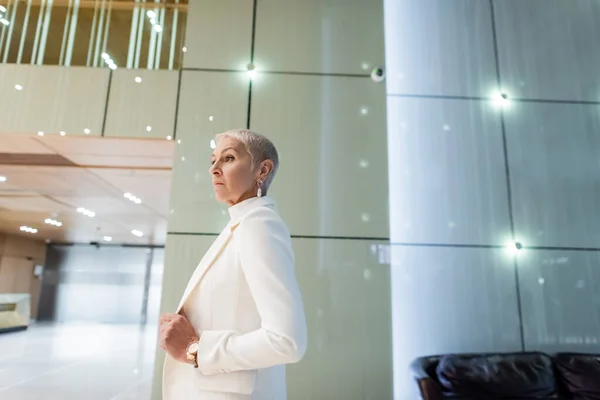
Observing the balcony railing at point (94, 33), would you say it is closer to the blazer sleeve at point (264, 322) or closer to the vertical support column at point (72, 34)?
the vertical support column at point (72, 34)

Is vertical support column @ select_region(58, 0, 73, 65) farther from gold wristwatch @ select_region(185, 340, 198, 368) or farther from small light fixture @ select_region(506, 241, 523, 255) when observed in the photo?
small light fixture @ select_region(506, 241, 523, 255)

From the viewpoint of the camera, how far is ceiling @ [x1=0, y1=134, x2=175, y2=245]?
419 centimetres

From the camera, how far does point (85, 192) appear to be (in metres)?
7.07

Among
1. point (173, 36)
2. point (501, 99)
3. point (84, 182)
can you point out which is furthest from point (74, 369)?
point (501, 99)

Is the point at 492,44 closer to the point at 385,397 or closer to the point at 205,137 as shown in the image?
the point at 205,137

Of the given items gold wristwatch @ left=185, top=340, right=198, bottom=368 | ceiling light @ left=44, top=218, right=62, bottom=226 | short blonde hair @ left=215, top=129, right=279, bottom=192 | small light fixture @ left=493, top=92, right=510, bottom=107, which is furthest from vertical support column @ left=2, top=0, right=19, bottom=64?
ceiling light @ left=44, top=218, right=62, bottom=226

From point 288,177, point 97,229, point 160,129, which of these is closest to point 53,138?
point 160,129

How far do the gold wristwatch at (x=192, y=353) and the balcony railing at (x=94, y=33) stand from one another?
355 cm

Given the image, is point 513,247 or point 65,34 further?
point 65,34

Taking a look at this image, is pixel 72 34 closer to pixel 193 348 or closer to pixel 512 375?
pixel 193 348

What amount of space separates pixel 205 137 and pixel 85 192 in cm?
477

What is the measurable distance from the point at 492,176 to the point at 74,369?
19.0 ft

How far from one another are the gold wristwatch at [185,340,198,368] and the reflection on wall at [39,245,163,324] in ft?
50.8

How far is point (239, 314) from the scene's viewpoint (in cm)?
94
